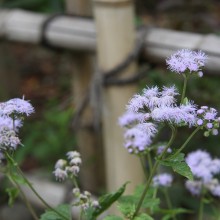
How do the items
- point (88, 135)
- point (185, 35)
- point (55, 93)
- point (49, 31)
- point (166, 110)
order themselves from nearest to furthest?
point (166, 110) → point (185, 35) → point (49, 31) → point (88, 135) → point (55, 93)

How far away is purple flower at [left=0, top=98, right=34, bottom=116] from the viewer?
3.18ft

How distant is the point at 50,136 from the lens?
2.73m

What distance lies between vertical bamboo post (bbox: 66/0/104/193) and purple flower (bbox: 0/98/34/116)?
1299 mm

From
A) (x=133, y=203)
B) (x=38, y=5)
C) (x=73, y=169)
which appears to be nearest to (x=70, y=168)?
(x=73, y=169)

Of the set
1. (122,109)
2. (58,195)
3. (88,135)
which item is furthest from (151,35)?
(58,195)

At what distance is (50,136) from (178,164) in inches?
72.7

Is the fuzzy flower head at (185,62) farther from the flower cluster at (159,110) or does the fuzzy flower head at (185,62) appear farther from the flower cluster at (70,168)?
the flower cluster at (70,168)

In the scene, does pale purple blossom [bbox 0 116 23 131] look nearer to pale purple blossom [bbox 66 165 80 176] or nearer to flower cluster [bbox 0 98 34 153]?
flower cluster [bbox 0 98 34 153]

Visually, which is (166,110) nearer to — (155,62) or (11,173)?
(11,173)

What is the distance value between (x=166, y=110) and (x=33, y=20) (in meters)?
1.54

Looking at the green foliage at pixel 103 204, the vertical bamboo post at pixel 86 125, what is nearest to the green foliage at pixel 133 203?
the green foliage at pixel 103 204

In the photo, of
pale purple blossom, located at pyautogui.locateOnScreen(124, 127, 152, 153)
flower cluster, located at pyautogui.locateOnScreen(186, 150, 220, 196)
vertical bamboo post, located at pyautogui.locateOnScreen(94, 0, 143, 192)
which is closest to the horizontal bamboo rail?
vertical bamboo post, located at pyautogui.locateOnScreen(94, 0, 143, 192)

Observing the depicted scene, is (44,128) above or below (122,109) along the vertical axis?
below

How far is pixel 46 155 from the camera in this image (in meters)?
2.85
